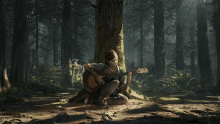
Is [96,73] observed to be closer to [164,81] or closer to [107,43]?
[107,43]

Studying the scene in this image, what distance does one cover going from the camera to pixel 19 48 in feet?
35.6

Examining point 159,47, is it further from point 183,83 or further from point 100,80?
point 100,80

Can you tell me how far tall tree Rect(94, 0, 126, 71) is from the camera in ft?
21.3

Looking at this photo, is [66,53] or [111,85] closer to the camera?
[111,85]

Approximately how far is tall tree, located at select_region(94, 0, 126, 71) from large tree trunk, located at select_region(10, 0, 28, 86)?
6414 millimetres

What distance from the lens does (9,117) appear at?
Answer: 399 cm

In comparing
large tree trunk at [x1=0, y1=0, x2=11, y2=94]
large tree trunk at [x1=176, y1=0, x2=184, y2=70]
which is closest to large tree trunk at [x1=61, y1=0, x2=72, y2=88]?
large tree trunk at [x1=0, y1=0, x2=11, y2=94]

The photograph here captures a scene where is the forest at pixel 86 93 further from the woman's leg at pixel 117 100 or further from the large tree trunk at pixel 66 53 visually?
the woman's leg at pixel 117 100

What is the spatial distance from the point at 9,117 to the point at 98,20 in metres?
4.35

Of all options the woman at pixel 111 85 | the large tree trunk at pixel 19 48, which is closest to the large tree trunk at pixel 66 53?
the large tree trunk at pixel 19 48

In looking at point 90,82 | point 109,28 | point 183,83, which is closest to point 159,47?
point 183,83

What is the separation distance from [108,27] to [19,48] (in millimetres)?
7109

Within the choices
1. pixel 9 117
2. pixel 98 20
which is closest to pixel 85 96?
pixel 9 117

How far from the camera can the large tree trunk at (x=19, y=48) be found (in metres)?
10.6
